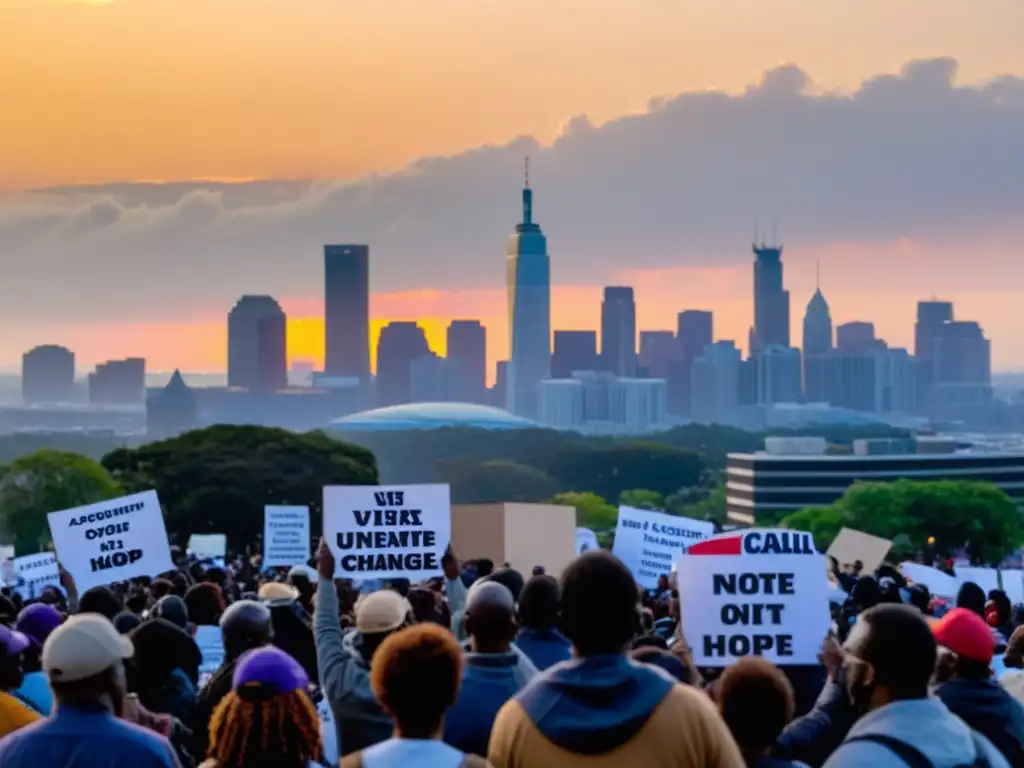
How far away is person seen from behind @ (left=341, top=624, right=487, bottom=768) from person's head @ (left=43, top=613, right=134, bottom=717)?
3.12ft

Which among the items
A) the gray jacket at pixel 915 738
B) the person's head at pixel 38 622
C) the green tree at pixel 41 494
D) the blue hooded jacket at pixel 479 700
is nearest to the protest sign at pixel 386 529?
the person's head at pixel 38 622

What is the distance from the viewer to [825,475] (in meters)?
177

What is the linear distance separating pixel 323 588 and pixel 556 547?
14288mm

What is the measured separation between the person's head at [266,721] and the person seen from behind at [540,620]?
8.54 feet

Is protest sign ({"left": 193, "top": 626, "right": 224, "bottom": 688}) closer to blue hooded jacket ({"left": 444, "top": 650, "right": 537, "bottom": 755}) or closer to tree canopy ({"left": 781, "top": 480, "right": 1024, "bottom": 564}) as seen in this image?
blue hooded jacket ({"left": 444, "top": 650, "right": 537, "bottom": 755})

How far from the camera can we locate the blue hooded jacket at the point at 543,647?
9875mm

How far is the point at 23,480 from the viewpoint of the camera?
98688 mm

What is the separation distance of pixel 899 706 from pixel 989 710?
1.74 meters

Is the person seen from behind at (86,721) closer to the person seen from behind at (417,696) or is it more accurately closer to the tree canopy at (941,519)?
the person seen from behind at (417,696)

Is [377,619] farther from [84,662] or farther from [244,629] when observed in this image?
[84,662]

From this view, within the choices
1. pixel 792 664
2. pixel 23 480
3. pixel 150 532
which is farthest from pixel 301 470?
pixel 792 664

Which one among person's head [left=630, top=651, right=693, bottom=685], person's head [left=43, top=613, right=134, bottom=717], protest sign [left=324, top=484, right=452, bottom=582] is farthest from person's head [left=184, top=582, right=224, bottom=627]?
person's head [left=43, top=613, right=134, bottom=717]

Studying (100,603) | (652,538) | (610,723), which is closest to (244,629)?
(100,603)

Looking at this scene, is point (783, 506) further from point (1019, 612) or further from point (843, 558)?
point (1019, 612)
